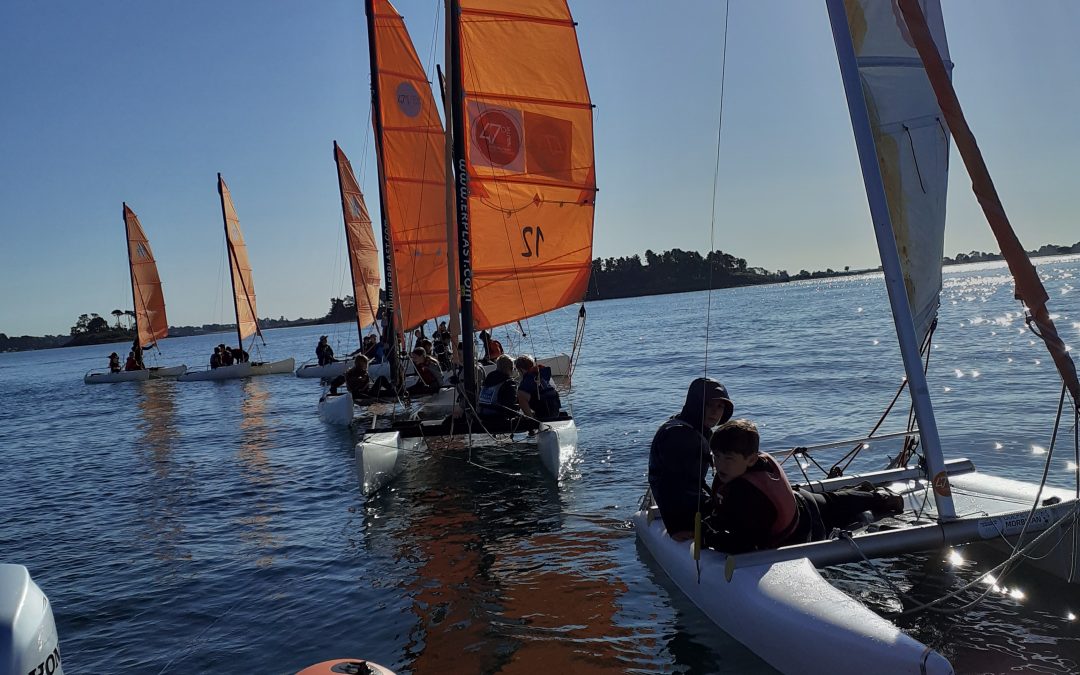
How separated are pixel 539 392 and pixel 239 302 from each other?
1035 inches

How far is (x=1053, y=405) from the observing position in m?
12.2

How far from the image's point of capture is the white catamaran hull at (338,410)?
50.5 feet

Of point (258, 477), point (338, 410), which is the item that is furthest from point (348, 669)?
point (338, 410)

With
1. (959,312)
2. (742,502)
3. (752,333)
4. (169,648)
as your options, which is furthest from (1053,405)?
(959,312)

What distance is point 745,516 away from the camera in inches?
179

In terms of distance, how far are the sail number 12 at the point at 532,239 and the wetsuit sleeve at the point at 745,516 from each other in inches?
328

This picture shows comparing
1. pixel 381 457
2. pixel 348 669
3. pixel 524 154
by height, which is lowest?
pixel 381 457

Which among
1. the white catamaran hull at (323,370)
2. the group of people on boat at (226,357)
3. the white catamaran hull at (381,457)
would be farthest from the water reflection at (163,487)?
the group of people on boat at (226,357)

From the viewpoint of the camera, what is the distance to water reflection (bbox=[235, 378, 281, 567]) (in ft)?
26.1

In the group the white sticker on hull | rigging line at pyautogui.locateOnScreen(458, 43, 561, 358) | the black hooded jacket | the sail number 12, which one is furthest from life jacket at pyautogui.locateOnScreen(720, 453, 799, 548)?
the sail number 12

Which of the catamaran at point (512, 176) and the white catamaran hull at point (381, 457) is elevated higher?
the catamaran at point (512, 176)

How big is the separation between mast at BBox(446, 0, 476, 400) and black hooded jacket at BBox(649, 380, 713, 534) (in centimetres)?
555

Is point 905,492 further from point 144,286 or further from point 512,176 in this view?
point 144,286

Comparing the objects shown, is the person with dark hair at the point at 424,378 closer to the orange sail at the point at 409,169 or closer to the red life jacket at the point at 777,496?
the orange sail at the point at 409,169
